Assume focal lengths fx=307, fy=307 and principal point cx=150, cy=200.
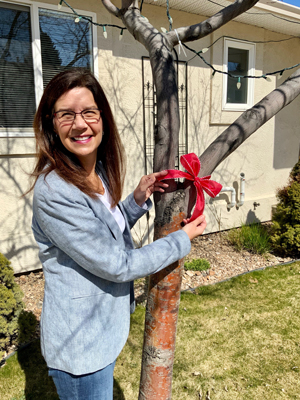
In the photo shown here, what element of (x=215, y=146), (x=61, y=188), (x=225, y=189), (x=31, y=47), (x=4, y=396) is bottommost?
(x=4, y=396)

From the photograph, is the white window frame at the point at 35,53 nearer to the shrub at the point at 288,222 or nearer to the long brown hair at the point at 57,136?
the long brown hair at the point at 57,136

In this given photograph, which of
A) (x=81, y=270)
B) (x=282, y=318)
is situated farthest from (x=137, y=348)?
(x=81, y=270)

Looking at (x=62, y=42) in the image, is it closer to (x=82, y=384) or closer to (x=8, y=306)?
(x=8, y=306)

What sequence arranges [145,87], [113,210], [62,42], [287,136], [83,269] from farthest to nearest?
[287,136] → [145,87] → [62,42] → [113,210] → [83,269]

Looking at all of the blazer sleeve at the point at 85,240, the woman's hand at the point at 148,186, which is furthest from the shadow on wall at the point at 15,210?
the blazer sleeve at the point at 85,240

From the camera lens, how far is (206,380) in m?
2.71

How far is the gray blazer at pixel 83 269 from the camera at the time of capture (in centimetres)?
121

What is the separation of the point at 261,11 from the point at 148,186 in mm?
5362

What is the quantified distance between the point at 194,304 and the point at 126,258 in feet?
9.59

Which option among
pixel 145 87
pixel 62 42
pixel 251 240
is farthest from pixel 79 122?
pixel 251 240

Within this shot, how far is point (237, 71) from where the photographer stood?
625cm

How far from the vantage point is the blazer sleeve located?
120cm

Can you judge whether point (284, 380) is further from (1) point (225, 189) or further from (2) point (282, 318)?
(1) point (225, 189)

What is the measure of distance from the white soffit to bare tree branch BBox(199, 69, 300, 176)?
3932mm
